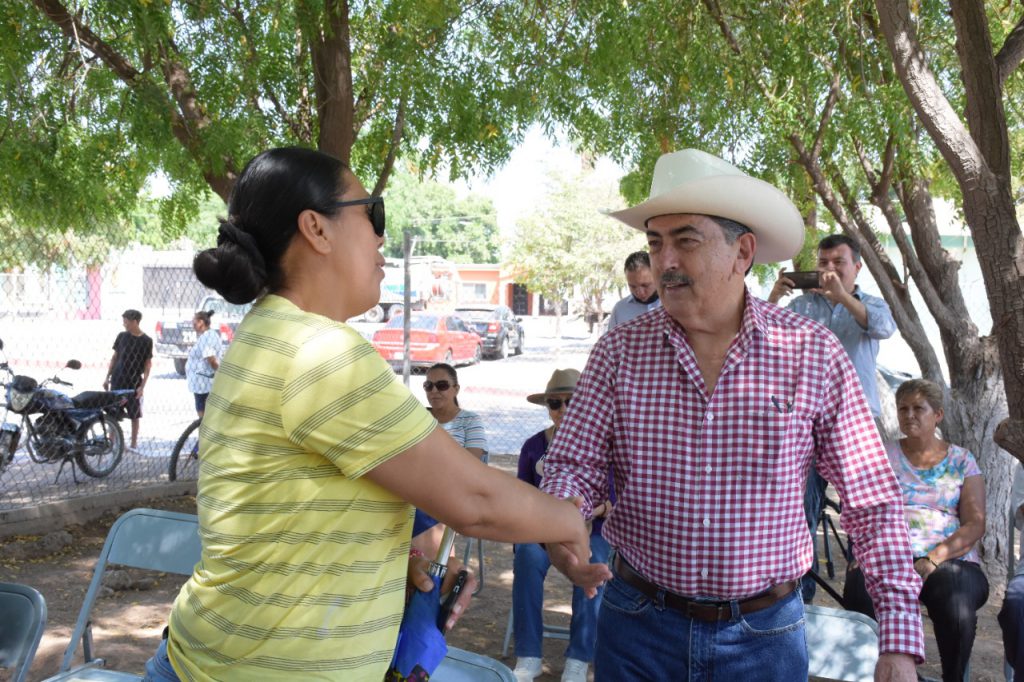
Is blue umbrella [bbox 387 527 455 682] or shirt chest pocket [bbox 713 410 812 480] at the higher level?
shirt chest pocket [bbox 713 410 812 480]

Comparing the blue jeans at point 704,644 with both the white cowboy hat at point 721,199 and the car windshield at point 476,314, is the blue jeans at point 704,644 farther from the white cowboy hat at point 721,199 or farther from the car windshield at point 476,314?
the car windshield at point 476,314

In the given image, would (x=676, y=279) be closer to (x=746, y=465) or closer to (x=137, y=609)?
(x=746, y=465)

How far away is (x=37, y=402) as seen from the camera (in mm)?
10070

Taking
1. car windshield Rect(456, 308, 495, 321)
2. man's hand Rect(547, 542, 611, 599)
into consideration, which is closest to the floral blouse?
man's hand Rect(547, 542, 611, 599)

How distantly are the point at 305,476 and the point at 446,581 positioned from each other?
40 centimetres

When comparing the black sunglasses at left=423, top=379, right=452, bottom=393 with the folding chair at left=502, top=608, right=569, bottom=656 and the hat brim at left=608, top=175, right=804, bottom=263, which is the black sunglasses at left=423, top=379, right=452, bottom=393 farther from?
the hat brim at left=608, top=175, right=804, bottom=263

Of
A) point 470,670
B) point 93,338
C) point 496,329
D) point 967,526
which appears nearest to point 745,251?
point 470,670

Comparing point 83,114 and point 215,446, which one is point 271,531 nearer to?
point 215,446

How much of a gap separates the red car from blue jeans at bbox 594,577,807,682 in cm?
1874

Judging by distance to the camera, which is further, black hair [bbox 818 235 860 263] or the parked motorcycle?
the parked motorcycle

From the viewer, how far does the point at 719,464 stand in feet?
7.55

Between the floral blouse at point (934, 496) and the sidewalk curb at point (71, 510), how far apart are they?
6427 mm

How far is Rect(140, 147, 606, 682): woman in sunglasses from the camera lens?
1.52 metres

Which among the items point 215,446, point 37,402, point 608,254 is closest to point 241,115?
point 37,402
